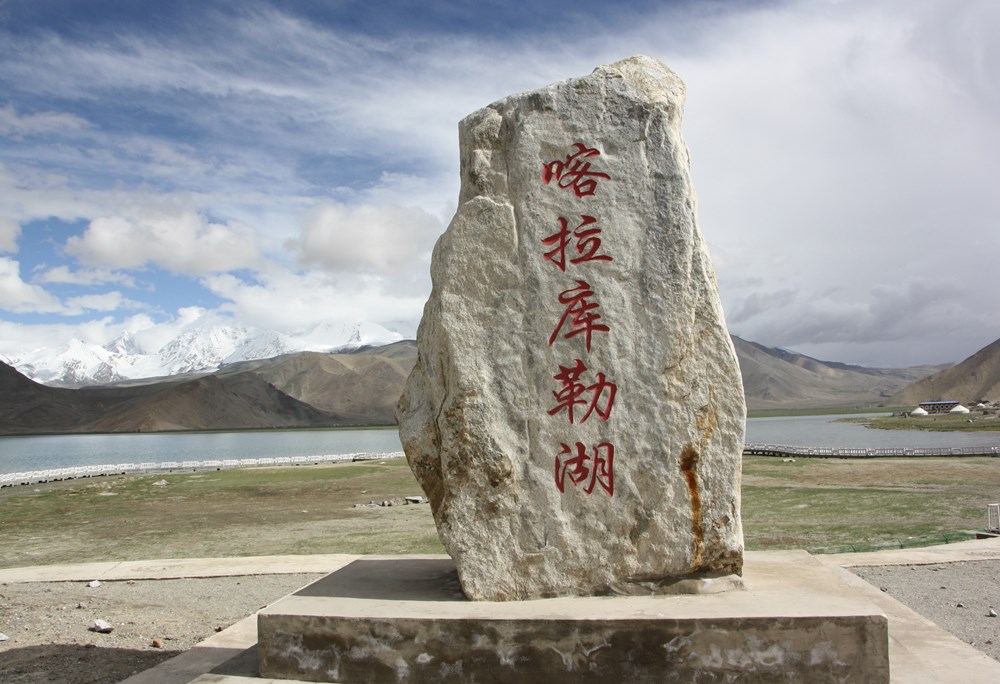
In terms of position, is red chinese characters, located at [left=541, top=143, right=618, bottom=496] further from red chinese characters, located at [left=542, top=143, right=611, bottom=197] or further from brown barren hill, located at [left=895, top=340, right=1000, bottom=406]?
brown barren hill, located at [left=895, top=340, right=1000, bottom=406]

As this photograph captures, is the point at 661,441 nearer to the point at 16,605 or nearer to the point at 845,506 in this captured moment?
the point at 16,605

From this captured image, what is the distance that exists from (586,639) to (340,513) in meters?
14.5

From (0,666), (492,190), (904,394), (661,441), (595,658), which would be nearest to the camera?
(595,658)

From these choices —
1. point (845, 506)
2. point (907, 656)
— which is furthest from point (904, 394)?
point (907, 656)

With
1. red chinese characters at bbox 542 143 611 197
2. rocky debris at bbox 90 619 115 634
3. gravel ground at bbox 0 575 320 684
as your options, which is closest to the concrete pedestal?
gravel ground at bbox 0 575 320 684

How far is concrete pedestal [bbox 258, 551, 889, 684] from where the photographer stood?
4691 millimetres

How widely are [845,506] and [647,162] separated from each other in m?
12.8

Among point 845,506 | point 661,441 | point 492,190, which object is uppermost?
point 492,190

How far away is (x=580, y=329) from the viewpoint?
18.4 feet

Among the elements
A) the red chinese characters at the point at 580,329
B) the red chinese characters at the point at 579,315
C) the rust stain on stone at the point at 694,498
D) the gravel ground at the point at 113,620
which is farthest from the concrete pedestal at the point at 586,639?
the gravel ground at the point at 113,620

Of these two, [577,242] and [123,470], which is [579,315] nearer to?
[577,242]

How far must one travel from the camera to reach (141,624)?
319 inches

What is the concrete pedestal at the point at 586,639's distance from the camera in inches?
185

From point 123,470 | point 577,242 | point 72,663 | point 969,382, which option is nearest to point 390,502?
point 72,663
